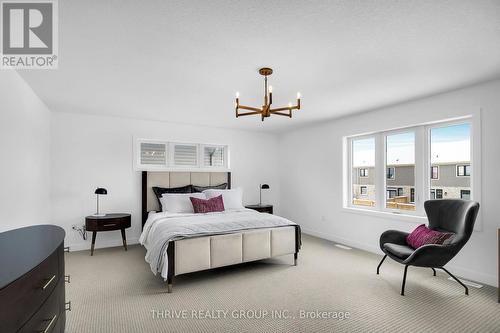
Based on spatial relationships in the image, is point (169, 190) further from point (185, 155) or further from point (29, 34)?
point (29, 34)

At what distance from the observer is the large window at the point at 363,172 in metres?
4.72

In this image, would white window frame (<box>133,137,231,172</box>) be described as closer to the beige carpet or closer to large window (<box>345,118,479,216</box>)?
the beige carpet

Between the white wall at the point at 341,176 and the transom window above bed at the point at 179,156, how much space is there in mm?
1708

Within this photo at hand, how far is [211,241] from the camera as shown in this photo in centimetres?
331

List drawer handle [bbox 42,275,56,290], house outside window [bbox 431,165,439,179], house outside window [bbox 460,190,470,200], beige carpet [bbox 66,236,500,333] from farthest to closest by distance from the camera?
house outside window [bbox 431,165,439,179]
house outside window [bbox 460,190,470,200]
beige carpet [bbox 66,236,500,333]
drawer handle [bbox 42,275,56,290]

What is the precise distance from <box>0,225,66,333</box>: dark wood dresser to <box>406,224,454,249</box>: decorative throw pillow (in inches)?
139

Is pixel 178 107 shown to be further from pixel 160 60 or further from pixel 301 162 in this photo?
pixel 301 162

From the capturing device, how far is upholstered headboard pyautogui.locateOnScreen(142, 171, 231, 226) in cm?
494

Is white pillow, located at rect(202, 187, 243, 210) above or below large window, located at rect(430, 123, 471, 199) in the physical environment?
below

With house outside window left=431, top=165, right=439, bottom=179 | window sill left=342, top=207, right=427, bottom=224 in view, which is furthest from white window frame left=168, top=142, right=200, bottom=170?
house outside window left=431, top=165, right=439, bottom=179

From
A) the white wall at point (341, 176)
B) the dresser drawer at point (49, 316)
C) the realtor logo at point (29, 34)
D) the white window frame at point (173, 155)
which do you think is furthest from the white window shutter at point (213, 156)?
the dresser drawer at point (49, 316)

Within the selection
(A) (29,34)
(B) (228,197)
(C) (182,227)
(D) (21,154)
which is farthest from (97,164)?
(A) (29,34)

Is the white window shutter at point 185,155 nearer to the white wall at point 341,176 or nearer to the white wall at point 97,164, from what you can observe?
the white wall at point 97,164

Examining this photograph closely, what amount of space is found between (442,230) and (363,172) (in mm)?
1808
